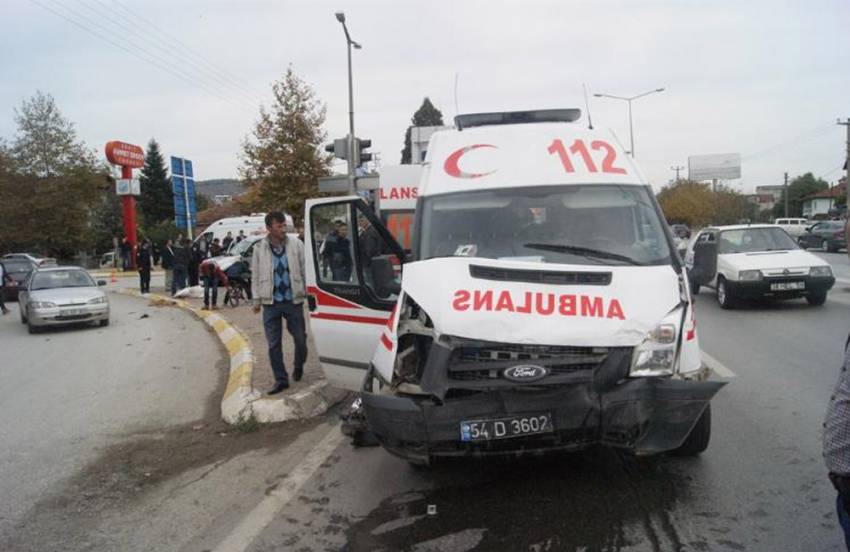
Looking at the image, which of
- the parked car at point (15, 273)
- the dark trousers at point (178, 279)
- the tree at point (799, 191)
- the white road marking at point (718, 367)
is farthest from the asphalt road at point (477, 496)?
the tree at point (799, 191)

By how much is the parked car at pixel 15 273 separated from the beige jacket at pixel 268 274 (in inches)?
880

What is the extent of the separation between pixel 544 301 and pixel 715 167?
98.6 meters

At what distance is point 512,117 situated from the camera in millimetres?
6672

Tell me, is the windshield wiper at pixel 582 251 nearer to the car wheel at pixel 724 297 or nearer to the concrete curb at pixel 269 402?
the concrete curb at pixel 269 402

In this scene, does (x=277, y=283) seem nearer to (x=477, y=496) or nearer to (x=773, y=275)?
(x=477, y=496)

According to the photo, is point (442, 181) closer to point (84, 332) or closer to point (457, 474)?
point (457, 474)

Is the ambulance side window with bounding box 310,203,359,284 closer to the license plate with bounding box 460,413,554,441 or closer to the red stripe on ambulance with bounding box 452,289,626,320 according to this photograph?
the red stripe on ambulance with bounding box 452,289,626,320

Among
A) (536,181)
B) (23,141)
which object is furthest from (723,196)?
(536,181)

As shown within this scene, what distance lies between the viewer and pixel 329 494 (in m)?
4.80

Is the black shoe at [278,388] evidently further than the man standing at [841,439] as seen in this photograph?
Yes

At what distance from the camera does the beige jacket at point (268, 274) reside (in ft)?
23.4

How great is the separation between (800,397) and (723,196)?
78016 millimetres

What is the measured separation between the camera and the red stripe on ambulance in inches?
161

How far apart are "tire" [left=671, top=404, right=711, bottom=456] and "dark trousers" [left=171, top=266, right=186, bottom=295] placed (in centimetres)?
1911
